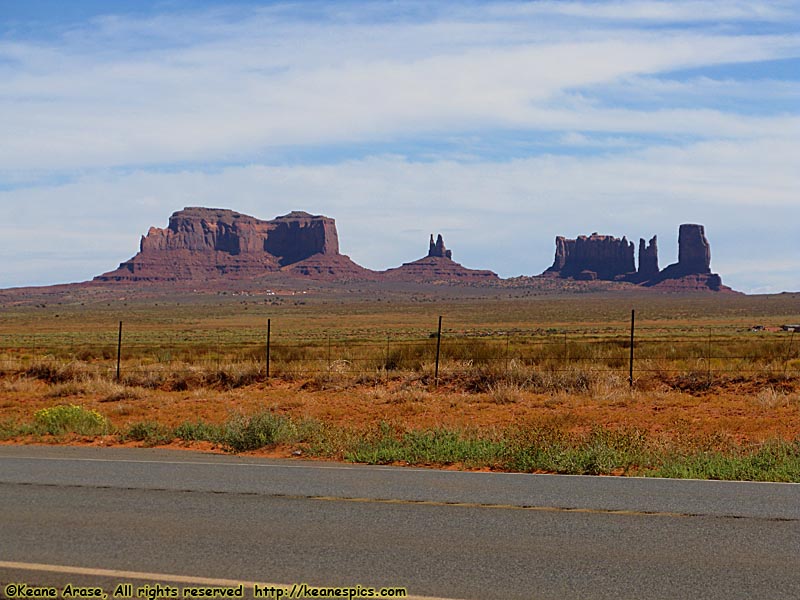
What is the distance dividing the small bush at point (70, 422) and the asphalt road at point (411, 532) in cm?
541

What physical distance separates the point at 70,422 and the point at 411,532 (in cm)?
1140

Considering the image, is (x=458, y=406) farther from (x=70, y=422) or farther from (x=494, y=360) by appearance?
(x=70, y=422)

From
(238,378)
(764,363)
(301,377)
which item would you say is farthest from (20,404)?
(764,363)

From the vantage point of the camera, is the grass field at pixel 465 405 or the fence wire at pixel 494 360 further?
the fence wire at pixel 494 360

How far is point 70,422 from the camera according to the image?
16969 mm

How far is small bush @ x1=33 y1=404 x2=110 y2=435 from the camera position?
53.6 ft

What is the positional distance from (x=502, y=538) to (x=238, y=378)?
67.1ft

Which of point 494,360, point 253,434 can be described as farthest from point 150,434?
point 494,360

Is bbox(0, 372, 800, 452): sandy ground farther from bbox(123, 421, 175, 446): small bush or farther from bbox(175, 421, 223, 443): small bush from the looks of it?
bbox(175, 421, 223, 443): small bush

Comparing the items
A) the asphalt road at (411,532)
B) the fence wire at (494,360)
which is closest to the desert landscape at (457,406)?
the fence wire at (494,360)

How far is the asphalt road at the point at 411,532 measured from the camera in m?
6.20

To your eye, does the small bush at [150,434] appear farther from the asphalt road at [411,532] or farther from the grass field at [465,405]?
the asphalt road at [411,532]

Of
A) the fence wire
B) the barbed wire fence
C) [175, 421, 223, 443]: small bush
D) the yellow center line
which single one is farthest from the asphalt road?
the fence wire

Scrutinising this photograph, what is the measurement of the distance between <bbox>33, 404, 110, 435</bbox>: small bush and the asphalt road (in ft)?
17.8
